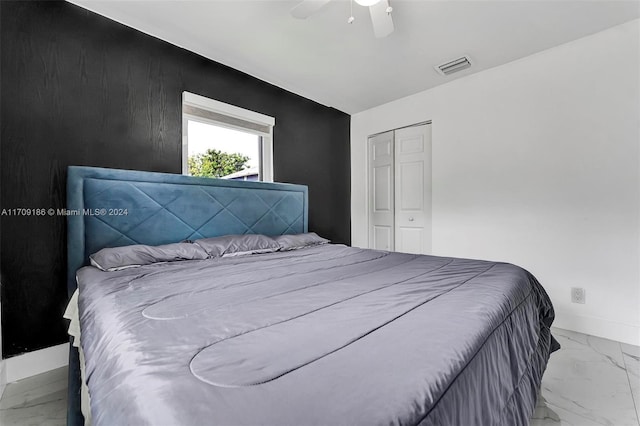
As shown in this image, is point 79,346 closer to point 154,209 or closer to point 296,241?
point 154,209

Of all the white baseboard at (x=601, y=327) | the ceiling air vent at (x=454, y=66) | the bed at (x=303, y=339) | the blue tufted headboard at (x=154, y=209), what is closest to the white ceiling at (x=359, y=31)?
the ceiling air vent at (x=454, y=66)

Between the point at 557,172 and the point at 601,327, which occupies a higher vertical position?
the point at 557,172

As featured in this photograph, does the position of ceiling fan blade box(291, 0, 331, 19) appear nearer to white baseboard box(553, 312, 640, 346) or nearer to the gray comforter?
the gray comforter

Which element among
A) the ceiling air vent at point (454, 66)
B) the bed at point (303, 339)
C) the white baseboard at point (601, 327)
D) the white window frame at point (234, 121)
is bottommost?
the white baseboard at point (601, 327)

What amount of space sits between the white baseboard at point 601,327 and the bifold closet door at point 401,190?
1.48 metres

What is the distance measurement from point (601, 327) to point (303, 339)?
3023mm

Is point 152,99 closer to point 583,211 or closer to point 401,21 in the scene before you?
point 401,21

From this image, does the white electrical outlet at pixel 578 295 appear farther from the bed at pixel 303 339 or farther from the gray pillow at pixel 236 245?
the gray pillow at pixel 236 245

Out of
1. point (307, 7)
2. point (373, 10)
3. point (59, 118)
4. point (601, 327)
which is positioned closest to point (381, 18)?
point (373, 10)

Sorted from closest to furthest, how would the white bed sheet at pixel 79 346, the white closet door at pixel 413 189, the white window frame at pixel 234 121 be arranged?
1. the white bed sheet at pixel 79 346
2. the white window frame at pixel 234 121
3. the white closet door at pixel 413 189

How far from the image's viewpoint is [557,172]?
272 cm

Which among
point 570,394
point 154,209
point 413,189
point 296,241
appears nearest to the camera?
point 570,394

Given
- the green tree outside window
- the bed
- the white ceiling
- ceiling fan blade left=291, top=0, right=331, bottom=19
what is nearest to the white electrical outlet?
the bed

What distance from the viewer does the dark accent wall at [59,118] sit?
1.89 meters
